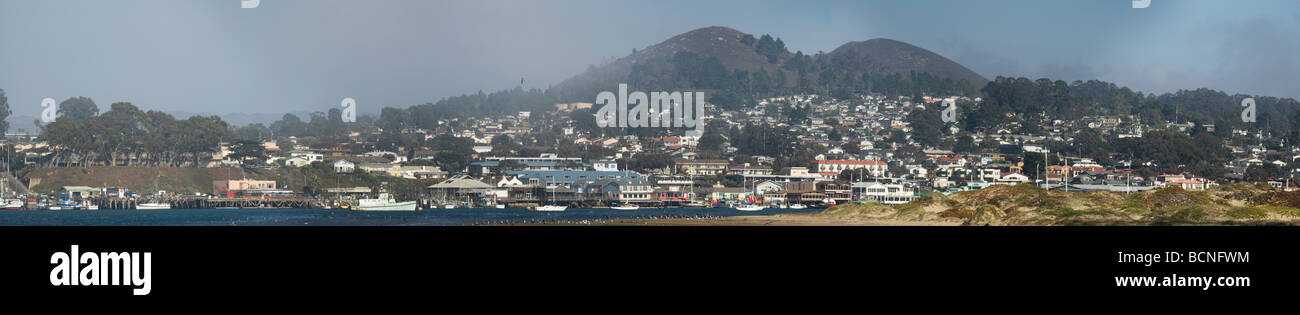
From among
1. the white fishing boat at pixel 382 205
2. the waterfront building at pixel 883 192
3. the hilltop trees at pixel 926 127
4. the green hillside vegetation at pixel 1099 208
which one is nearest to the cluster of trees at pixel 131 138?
the white fishing boat at pixel 382 205

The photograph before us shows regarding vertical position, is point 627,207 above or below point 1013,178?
below

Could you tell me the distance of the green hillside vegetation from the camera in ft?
77.9

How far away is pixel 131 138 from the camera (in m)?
86.9

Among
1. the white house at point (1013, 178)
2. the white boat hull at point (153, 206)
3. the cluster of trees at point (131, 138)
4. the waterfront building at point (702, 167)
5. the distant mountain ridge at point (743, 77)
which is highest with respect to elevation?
the distant mountain ridge at point (743, 77)

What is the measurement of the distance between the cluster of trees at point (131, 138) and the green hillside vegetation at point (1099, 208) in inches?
2562

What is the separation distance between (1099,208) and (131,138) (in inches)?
3053

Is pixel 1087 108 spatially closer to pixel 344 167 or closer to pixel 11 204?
pixel 344 167

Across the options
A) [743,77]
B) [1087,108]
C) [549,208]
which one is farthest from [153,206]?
[743,77]

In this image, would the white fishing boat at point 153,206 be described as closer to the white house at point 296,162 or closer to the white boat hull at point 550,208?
the white house at point 296,162

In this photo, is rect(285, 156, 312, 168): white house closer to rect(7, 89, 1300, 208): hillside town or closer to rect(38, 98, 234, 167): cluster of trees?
rect(7, 89, 1300, 208): hillside town

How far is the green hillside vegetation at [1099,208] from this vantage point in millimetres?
23734

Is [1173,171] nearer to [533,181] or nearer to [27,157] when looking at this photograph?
[533,181]
